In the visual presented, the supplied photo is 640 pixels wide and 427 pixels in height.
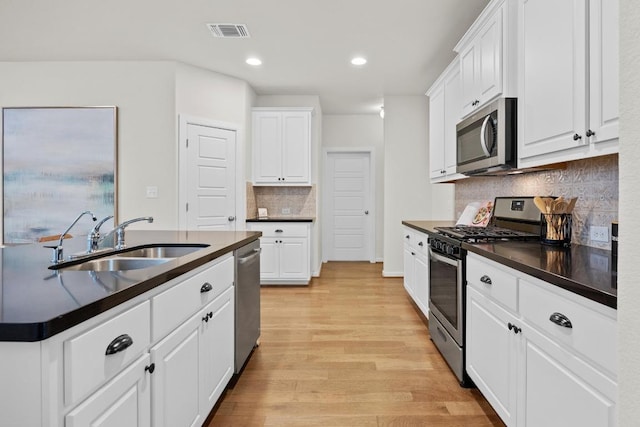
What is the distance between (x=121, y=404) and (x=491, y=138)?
2.33 m

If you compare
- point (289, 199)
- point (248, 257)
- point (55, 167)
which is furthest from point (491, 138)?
point (55, 167)

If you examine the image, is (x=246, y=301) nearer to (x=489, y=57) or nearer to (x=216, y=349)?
(x=216, y=349)

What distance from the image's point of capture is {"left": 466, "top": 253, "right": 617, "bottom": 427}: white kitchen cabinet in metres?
1.04

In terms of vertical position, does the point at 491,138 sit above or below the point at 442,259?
above

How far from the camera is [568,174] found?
212 centimetres

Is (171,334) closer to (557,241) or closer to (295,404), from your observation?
(295,404)

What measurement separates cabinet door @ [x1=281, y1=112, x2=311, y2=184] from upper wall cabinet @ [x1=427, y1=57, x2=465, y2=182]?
1777 millimetres

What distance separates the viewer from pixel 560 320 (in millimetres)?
1203

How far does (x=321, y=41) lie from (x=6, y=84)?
3.67 meters

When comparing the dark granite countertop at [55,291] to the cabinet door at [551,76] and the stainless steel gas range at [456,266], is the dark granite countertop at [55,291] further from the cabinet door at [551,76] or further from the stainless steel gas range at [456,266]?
the cabinet door at [551,76]

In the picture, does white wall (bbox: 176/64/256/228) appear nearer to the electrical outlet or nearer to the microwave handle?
the microwave handle

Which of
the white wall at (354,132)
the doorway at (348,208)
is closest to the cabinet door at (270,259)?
the doorway at (348,208)

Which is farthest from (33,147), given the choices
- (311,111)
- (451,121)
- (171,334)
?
(451,121)

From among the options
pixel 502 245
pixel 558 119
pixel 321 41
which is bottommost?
pixel 502 245
